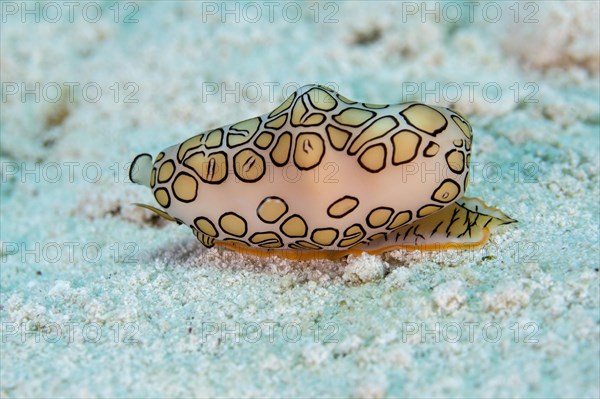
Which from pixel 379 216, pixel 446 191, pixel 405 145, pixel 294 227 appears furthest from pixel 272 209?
pixel 446 191

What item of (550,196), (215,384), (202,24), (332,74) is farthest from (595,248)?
(202,24)

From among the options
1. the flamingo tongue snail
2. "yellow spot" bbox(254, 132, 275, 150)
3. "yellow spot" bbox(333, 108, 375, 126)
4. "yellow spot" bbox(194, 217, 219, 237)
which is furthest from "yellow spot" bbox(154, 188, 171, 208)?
"yellow spot" bbox(333, 108, 375, 126)

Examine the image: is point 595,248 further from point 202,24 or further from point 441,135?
point 202,24

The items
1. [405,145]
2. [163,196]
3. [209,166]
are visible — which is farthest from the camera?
[163,196]

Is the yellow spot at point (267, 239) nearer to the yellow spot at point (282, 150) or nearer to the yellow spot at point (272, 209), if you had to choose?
the yellow spot at point (272, 209)

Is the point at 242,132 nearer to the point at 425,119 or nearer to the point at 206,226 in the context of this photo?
the point at 206,226

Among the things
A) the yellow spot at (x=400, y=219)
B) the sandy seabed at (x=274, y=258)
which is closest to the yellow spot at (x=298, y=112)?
the yellow spot at (x=400, y=219)
